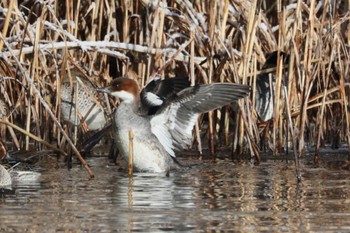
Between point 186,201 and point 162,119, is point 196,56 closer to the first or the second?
point 162,119

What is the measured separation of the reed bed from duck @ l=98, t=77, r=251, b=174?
20.6 inches

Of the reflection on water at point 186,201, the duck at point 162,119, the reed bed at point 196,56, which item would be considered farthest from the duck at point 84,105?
the reflection on water at point 186,201

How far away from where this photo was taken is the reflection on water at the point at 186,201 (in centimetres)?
519

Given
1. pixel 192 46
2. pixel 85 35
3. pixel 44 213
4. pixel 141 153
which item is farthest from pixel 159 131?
pixel 44 213

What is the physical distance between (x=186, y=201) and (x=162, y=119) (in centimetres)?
218

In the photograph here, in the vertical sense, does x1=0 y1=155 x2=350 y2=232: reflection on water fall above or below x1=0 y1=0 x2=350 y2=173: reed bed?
below

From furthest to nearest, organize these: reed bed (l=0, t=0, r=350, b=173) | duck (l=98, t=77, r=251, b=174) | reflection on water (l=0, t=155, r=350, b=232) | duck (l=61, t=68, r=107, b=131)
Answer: duck (l=61, t=68, r=107, b=131) < reed bed (l=0, t=0, r=350, b=173) < duck (l=98, t=77, r=251, b=174) < reflection on water (l=0, t=155, r=350, b=232)

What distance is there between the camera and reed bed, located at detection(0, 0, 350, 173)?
8633mm

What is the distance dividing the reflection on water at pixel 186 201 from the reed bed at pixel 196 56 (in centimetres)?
80

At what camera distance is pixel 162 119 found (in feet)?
27.1

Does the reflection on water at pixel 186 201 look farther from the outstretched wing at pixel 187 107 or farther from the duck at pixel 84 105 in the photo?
the duck at pixel 84 105

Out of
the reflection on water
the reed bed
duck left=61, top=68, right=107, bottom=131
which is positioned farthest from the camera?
duck left=61, top=68, right=107, bottom=131

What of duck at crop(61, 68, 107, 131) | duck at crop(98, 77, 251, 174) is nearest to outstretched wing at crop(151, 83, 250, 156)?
duck at crop(98, 77, 251, 174)

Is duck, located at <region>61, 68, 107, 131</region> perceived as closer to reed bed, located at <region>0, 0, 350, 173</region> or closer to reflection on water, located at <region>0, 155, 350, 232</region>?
reed bed, located at <region>0, 0, 350, 173</region>
